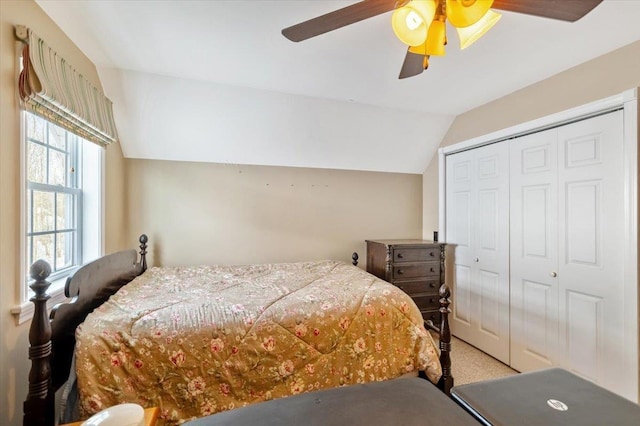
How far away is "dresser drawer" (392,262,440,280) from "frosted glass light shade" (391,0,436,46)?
2303 mm

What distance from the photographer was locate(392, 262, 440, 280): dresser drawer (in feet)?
9.86

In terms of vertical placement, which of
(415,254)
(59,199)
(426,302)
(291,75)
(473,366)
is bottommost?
(473,366)

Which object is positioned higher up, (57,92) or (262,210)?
(57,92)

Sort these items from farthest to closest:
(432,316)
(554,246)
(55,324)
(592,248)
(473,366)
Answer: (432,316) → (473,366) → (554,246) → (592,248) → (55,324)

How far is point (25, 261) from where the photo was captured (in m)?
1.49

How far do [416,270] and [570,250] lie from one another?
1295mm

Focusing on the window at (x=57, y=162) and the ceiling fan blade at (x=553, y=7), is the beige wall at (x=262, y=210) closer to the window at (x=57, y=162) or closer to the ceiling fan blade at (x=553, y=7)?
the window at (x=57, y=162)

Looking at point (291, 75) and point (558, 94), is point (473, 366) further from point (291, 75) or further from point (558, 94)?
point (291, 75)

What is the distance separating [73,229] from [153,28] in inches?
63.8

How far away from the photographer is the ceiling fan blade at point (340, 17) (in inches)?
43.6

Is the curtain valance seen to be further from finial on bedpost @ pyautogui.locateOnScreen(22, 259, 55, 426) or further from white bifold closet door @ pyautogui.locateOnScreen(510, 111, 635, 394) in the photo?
white bifold closet door @ pyautogui.locateOnScreen(510, 111, 635, 394)

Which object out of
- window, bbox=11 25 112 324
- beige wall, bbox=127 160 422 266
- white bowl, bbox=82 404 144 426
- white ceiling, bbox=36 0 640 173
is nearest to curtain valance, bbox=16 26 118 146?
window, bbox=11 25 112 324

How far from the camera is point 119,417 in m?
0.95

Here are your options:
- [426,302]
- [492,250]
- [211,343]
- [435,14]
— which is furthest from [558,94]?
[211,343]
